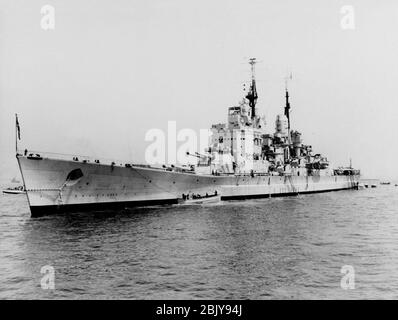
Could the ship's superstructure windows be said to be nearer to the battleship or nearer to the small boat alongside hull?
the battleship

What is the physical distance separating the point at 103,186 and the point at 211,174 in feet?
41.8

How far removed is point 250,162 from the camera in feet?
142

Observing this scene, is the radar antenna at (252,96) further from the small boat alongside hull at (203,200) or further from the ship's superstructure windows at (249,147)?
the small boat alongside hull at (203,200)

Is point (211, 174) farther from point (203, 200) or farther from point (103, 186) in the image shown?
point (103, 186)

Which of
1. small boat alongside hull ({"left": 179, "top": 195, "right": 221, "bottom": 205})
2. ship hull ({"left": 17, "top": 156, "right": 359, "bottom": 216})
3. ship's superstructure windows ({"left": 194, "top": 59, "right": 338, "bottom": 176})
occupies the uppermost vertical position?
ship's superstructure windows ({"left": 194, "top": 59, "right": 338, "bottom": 176})

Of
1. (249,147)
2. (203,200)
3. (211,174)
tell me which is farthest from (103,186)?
(249,147)

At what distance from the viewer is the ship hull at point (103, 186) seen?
82.7 ft

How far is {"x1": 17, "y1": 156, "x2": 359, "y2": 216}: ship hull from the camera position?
82.7 ft

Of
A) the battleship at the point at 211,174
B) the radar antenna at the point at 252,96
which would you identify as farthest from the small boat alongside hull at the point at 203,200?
the radar antenna at the point at 252,96

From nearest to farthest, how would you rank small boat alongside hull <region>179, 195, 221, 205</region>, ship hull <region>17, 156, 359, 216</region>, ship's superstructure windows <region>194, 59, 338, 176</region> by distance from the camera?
ship hull <region>17, 156, 359, 216</region> < small boat alongside hull <region>179, 195, 221, 205</region> < ship's superstructure windows <region>194, 59, 338, 176</region>

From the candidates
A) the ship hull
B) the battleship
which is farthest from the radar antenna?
the ship hull

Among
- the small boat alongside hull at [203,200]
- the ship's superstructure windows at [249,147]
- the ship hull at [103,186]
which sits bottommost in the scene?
the small boat alongside hull at [203,200]

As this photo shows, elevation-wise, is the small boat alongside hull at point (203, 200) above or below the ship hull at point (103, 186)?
below
